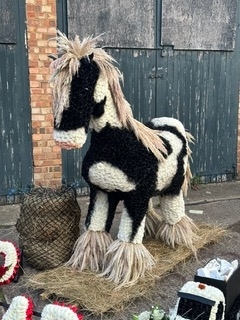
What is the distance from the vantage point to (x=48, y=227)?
9.49ft

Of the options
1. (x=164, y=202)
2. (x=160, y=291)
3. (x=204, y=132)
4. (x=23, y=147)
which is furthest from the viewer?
(x=204, y=132)

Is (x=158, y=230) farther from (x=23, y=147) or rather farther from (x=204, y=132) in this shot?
(x=204, y=132)

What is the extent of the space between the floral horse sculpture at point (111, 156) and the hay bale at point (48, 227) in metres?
0.11

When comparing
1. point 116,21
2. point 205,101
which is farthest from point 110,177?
point 205,101

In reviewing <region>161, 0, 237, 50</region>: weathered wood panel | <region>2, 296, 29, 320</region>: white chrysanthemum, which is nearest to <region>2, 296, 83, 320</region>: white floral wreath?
<region>2, 296, 29, 320</region>: white chrysanthemum

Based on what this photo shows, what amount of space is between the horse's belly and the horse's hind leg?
0.55 m

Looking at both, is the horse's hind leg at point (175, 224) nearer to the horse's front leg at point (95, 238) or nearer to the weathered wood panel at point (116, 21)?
the horse's front leg at point (95, 238)

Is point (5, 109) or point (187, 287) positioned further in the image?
point (5, 109)

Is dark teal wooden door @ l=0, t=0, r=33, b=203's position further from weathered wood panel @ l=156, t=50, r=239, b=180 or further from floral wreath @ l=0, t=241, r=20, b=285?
floral wreath @ l=0, t=241, r=20, b=285

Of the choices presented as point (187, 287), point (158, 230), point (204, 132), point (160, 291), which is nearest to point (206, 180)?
point (204, 132)

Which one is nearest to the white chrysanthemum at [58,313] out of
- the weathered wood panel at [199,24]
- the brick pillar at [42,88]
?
the brick pillar at [42,88]

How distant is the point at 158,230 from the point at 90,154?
38.0 inches

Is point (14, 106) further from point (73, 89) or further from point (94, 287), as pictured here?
point (94, 287)

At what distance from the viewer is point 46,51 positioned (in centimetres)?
454
